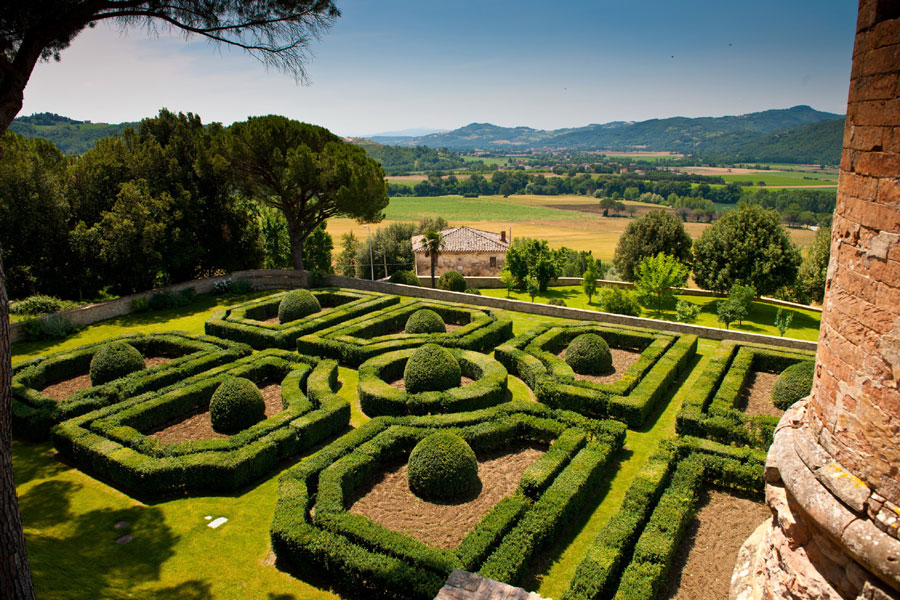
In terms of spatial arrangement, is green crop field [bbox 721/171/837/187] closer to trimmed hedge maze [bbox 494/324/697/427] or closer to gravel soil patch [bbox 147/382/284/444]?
trimmed hedge maze [bbox 494/324/697/427]

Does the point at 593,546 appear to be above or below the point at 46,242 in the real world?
below

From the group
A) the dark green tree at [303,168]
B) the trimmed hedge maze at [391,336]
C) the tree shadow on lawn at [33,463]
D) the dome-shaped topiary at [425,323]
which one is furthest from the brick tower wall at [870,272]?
the dark green tree at [303,168]

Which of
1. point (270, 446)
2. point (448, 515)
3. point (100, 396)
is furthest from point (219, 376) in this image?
point (448, 515)

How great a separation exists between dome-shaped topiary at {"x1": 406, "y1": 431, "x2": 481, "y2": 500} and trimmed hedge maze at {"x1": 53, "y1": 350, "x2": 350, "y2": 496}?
11.3 ft

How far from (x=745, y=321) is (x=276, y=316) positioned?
23540 millimetres

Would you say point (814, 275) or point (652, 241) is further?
point (652, 241)

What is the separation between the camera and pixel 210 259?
2994 cm

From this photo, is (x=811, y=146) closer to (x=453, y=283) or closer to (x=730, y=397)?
(x=453, y=283)

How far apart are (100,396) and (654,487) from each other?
14.2 metres

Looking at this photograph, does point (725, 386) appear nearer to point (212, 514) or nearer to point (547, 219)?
point (212, 514)

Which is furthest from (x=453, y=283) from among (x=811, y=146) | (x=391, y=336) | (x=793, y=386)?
(x=811, y=146)

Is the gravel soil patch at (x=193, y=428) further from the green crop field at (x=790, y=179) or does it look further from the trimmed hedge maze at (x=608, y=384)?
the green crop field at (x=790, y=179)

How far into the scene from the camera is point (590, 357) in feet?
54.7

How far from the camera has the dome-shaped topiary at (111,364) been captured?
50.9 ft
